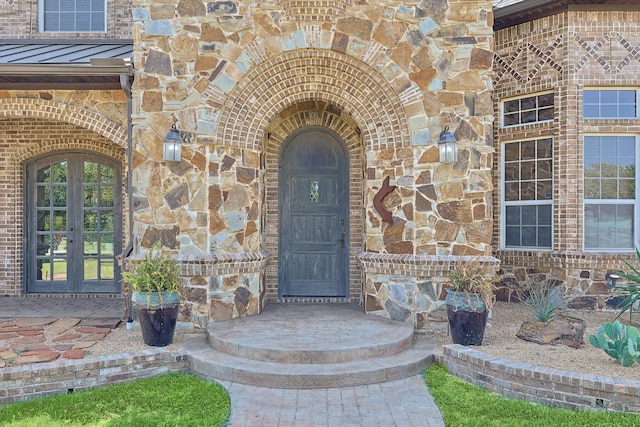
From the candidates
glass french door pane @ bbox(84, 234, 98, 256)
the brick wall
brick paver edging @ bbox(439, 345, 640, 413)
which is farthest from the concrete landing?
the brick wall

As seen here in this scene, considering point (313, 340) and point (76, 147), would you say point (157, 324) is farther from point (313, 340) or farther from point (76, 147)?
point (76, 147)

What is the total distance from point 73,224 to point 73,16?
3.95 metres

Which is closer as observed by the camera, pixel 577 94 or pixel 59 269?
pixel 577 94

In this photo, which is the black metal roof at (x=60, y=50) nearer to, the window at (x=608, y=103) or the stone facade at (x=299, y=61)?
the stone facade at (x=299, y=61)

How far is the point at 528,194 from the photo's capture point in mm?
8258

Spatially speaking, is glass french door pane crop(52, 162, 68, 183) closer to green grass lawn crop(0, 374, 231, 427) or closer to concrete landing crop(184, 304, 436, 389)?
concrete landing crop(184, 304, 436, 389)

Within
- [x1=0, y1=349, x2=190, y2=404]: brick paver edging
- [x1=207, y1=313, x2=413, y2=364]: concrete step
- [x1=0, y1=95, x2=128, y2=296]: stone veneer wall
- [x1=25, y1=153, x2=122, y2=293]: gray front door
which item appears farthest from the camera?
[x1=25, y1=153, x2=122, y2=293]: gray front door

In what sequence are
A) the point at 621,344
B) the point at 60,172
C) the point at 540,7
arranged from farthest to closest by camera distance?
the point at 60,172
the point at 540,7
the point at 621,344

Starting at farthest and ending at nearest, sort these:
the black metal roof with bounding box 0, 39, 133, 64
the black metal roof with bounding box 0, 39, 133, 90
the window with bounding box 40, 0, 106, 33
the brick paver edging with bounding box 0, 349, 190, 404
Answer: the window with bounding box 40, 0, 106, 33, the black metal roof with bounding box 0, 39, 133, 64, the black metal roof with bounding box 0, 39, 133, 90, the brick paver edging with bounding box 0, 349, 190, 404

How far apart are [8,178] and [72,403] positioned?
19.8 ft

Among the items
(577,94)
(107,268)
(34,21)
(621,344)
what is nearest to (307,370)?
(621,344)

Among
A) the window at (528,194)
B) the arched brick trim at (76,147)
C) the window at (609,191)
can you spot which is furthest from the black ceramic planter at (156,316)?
the window at (609,191)

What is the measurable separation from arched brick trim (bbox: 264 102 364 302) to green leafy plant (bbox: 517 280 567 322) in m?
2.59

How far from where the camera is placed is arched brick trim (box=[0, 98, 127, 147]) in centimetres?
741
